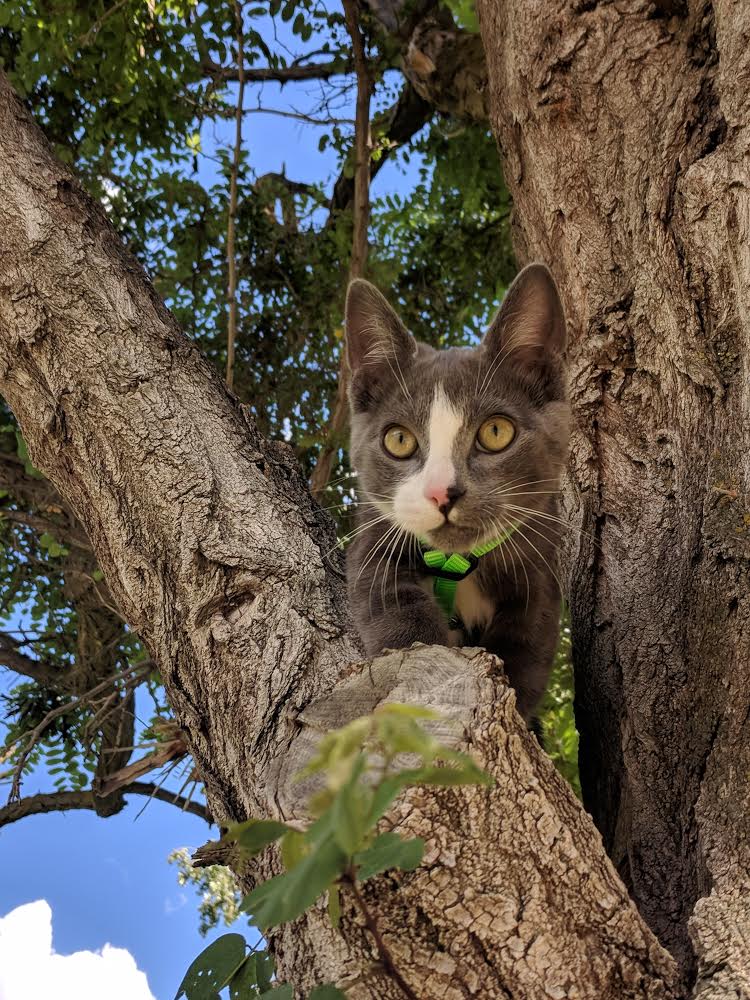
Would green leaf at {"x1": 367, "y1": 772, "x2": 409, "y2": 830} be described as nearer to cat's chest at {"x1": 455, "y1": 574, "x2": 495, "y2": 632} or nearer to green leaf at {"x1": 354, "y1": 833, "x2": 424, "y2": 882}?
green leaf at {"x1": 354, "y1": 833, "x2": 424, "y2": 882}

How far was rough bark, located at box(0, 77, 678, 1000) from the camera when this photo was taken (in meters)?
1.28

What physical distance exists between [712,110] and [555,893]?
198 centimetres

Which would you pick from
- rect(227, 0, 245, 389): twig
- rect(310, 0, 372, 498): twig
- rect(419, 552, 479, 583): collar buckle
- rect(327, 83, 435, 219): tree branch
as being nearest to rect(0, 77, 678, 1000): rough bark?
rect(419, 552, 479, 583): collar buckle

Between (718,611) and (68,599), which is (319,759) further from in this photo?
(68,599)

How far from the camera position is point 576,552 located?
2.46m

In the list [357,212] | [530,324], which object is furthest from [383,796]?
[357,212]

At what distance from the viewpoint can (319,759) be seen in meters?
0.79

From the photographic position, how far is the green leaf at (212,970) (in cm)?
133

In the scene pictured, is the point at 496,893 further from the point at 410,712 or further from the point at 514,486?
the point at 514,486

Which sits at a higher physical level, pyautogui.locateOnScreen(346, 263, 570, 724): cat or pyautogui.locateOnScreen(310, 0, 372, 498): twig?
pyautogui.locateOnScreen(310, 0, 372, 498): twig

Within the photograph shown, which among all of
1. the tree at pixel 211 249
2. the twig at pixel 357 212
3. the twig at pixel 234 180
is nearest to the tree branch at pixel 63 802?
the tree at pixel 211 249

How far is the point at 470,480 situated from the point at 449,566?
0.87 feet

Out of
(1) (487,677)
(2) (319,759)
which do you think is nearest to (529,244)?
(1) (487,677)

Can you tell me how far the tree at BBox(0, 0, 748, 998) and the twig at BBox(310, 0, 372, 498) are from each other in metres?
0.85
